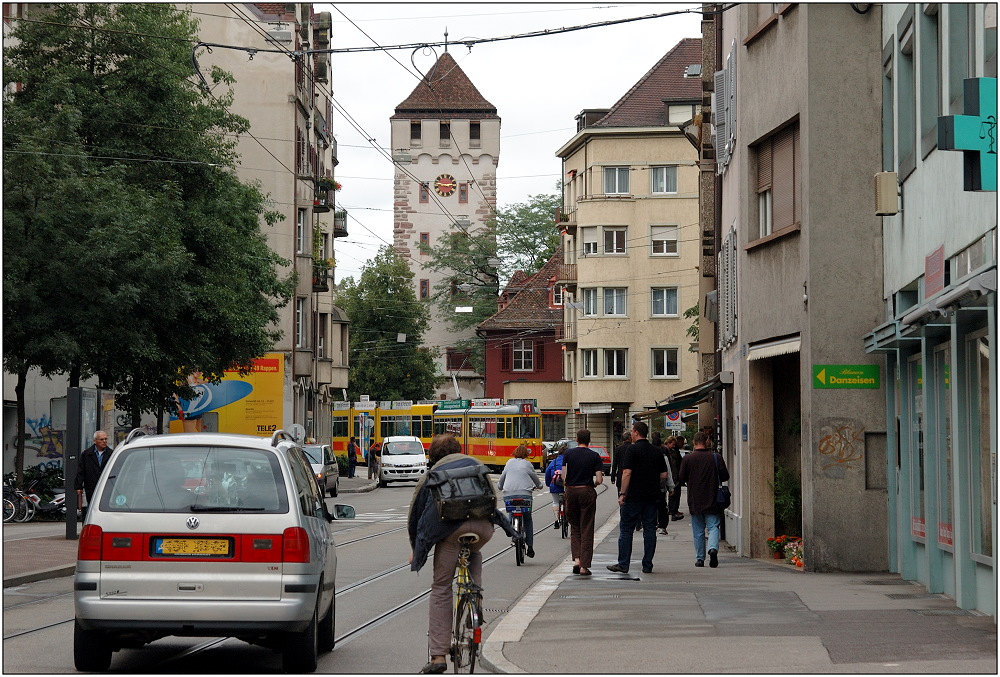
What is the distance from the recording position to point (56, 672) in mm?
9820

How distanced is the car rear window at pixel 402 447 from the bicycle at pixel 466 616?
4405 cm

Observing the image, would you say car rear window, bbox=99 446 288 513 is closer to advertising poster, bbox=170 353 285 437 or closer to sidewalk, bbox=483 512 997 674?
sidewalk, bbox=483 512 997 674

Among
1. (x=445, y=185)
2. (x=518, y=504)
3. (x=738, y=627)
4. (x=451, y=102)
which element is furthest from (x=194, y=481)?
(x=451, y=102)

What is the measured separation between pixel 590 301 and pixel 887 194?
5811 cm

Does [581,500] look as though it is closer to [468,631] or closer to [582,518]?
[582,518]

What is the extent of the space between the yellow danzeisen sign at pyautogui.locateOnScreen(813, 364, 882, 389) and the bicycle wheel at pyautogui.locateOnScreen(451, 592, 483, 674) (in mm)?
8867

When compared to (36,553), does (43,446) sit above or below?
above

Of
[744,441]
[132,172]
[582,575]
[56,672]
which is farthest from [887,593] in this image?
[132,172]

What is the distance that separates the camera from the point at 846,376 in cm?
1755

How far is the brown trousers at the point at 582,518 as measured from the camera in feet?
57.6

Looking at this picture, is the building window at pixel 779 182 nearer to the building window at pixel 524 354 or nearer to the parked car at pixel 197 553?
the parked car at pixel 197 553

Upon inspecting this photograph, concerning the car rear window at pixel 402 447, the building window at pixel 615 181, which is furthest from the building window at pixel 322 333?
the building window at pixel 615 181

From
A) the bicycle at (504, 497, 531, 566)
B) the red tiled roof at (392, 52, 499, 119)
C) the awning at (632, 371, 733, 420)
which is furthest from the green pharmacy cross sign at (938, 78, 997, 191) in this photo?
the red tiled roof at (392, 52, 499, 119)

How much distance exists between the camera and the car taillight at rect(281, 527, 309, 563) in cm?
965
